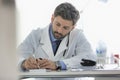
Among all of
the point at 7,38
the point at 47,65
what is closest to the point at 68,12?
the point at 47,65

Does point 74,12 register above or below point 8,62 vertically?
above

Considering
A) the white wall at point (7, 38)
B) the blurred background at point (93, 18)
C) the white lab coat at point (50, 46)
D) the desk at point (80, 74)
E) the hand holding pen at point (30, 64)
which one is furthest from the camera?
the blurred background at point (93, 18)

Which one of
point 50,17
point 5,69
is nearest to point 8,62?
point 5,69

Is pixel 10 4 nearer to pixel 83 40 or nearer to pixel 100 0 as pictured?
pixel 83 40

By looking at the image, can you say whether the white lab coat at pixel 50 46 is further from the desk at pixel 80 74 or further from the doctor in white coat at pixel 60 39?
the desk at pixel 80 74

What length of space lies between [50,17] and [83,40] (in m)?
0.38

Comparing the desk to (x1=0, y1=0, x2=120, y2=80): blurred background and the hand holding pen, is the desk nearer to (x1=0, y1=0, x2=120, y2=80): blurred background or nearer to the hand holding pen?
the hand holding pen

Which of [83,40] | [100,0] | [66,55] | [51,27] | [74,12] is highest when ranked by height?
[100,0]

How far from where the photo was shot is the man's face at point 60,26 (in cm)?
176

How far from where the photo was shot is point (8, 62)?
0.16 metres

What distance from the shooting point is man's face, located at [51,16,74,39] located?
1.76 metres

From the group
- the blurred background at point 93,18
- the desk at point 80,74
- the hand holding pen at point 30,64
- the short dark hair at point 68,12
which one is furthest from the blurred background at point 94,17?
the desk at point 80,74

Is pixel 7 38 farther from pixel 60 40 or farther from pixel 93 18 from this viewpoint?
pixel 93 18

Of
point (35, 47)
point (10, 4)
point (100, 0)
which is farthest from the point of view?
point (100, 0)
